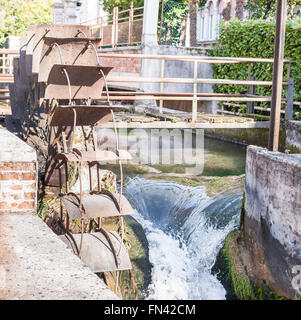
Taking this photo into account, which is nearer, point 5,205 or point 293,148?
point 5,205

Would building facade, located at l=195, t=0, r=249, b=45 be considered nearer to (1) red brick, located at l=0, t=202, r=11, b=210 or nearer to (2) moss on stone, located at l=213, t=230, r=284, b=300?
(2) moss on stone, located at l=213, t=230, r=284, b=300

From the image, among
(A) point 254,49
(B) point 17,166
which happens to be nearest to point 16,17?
(A) point 254,49

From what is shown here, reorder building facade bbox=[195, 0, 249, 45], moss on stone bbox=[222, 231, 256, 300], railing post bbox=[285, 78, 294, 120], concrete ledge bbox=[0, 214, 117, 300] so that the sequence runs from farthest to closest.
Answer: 1. building facade bbox=[195, 0, 249, 45]
2. railing post bbox=[285, 78, 294, 120]
3. moss on stone bbox=[222, 231, 256, 300]
4. concrete ledge bbox=[0, 214, 117, 300]

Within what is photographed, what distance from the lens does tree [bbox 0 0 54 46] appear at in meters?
25.8

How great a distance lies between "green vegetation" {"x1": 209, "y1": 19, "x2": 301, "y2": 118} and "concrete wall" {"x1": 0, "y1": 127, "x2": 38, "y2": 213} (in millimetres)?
6946

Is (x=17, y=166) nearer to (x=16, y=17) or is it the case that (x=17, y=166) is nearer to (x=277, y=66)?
(x=277, y=66)

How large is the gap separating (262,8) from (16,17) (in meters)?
14.5

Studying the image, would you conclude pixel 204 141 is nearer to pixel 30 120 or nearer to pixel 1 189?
pixel 30 120

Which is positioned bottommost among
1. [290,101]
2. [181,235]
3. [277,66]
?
[181,235]

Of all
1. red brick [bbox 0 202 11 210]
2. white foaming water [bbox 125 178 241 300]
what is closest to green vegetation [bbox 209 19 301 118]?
white foaming water [bbox 125 178 241 300]

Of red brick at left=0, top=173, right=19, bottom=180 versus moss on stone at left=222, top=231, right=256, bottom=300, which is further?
moss on stone at left=222, top=231, right=256, bottom=300

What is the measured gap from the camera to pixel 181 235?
6969 mm

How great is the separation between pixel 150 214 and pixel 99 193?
1729mm
